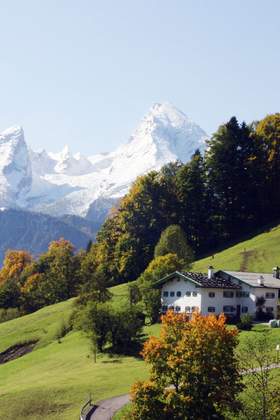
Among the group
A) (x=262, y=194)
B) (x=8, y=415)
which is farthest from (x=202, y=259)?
(x=8, y=415)

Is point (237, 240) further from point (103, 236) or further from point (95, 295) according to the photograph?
point (95, 295)

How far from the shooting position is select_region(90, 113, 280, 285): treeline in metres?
126

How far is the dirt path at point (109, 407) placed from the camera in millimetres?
51000

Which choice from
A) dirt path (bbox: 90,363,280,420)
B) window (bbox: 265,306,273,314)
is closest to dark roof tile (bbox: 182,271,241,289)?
window (bbox: 265,306,273,314)

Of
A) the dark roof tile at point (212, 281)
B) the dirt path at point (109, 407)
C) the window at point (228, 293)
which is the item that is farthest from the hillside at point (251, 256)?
the dirt path at point (109, 407)

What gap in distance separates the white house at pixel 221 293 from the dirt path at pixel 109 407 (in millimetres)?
27413

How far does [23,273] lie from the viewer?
14125 centimetres

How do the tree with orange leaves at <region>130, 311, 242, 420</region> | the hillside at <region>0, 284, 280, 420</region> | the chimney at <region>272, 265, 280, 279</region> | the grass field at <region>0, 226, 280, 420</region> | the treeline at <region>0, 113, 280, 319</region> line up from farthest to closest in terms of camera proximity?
the treeline at <region>0, 113, 280, 319</region> < the chimney at <region>272, 265, 280, 279</region> < the grass field at <region>0, 226, 280, 420</region> < the hillside at <region>0, 284, 280, 420</region> < the tree with orange leaves at <region>130, 311, 242, 420</region>

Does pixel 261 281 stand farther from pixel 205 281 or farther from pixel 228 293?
pixel 205 281

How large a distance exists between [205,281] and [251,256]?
80.2 feet

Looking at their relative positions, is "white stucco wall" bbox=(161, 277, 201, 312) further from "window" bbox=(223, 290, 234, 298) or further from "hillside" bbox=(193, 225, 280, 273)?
"hillside" bbox=(193, 225, 280, 273)

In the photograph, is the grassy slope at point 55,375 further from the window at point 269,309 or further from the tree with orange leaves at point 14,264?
the tree with orange leaves at point 14,264

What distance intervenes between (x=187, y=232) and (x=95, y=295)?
39.2m

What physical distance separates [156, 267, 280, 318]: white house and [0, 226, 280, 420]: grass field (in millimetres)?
5157
